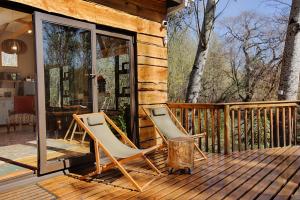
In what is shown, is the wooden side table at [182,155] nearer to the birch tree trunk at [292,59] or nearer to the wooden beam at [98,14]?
the wooden beam at [98,14]

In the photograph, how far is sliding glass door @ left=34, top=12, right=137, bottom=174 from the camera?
11.2 feet

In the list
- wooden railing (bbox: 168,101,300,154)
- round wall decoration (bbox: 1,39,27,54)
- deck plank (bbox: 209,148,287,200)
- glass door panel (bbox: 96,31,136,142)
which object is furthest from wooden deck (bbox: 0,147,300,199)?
round wall decoration (bbox: 1,39,27,54)

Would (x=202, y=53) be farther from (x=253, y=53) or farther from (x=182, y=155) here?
(x=253, y=53)

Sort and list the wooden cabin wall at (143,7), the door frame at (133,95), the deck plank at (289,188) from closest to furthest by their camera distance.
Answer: the deck plank at (289,188), the wooden cabin wall at (143,7), the door frame at (133,95)

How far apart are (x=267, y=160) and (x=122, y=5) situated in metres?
3.34

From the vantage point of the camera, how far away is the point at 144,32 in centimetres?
495

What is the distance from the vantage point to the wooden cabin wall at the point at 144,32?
410cm

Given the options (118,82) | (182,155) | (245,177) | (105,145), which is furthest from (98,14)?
(245,177)

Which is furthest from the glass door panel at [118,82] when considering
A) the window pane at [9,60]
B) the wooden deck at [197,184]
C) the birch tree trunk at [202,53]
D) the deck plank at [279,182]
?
the window pane at [9,60]

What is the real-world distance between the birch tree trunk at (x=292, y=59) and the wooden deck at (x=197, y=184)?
2.10 m

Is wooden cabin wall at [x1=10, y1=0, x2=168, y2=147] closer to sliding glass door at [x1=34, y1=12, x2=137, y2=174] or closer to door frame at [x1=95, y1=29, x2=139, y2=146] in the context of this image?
door frame at [x1=95, y1=29, x2=139, y2=146]

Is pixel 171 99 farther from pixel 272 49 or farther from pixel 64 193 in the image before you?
pixel 64 193

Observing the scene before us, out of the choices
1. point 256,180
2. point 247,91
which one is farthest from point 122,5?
point 247,91

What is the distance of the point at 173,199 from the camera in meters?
2.81
